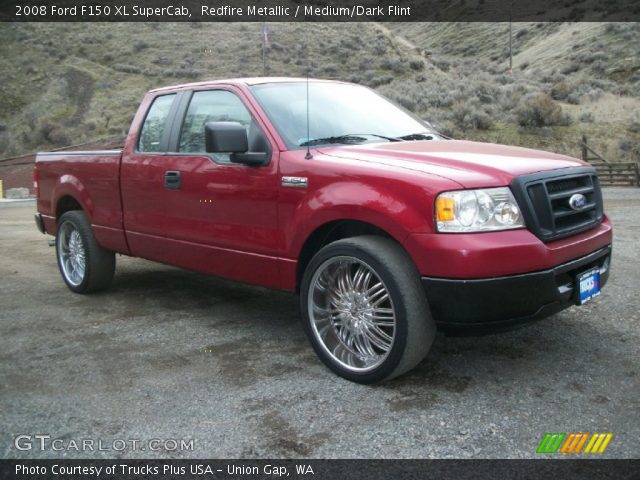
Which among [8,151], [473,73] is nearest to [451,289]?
[8,151]

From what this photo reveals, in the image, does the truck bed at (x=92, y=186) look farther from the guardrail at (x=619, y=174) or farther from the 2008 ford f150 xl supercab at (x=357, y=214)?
the guardrail at (x=619, y=174)

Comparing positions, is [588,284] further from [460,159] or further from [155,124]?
[155,124]

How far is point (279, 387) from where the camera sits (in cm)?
361

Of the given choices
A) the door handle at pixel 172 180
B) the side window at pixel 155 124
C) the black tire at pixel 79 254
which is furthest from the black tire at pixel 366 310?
the black tire at pixel 79 254

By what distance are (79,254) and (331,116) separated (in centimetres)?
314

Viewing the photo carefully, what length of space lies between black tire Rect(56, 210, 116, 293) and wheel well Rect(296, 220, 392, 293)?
2.65m

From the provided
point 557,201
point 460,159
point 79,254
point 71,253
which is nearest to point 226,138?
point 460,159

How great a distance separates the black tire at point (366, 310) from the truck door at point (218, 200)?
479mm

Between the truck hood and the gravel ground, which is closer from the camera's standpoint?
the gravel ground

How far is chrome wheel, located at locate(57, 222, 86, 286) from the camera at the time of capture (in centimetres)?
607

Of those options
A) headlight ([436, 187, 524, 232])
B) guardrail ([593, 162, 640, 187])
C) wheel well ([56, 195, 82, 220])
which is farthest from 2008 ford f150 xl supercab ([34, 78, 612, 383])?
guardrail ([593, 162, 640, 187])

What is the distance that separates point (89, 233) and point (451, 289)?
12.9ft

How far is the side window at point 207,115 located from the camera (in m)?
4.48

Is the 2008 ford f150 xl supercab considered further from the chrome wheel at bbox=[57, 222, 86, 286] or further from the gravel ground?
the chrome wheel at bbox=[57, 222, 86, 286]
